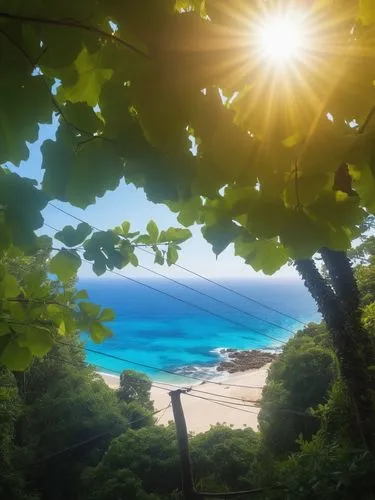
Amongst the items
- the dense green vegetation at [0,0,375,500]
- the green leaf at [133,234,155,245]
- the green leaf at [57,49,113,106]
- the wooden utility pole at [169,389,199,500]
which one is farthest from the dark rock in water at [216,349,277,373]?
the green leaf at [57,49,113,106]

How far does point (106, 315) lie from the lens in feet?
3.45

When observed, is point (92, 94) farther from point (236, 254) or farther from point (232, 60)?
point (236, 254)

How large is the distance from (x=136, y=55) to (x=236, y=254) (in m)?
0.42

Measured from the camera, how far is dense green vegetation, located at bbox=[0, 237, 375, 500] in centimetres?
829

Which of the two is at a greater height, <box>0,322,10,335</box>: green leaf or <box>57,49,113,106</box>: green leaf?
<box>57,49,113,106</box>: green leaf

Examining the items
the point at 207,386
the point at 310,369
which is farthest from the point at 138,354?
the point at 310,369

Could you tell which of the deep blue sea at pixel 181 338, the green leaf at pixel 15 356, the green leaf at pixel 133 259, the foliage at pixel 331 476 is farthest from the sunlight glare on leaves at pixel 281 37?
the deep blue sea at pixel 181 338

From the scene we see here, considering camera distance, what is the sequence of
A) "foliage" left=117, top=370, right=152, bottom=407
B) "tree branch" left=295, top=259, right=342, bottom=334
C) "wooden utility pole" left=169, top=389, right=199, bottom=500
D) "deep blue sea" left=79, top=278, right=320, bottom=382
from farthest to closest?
1. "deep blue sea" left=79, top=278, right=320, bottom=382
2. "foliage" left=117, top=370, right=152, bottom=407
3. "wooden utility pole" left=169, top=389, right=199, bottom=500
4. "tree branch" left=295, top=259, right=342, bottom=334

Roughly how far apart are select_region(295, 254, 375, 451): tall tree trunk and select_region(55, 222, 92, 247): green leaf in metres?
2.85

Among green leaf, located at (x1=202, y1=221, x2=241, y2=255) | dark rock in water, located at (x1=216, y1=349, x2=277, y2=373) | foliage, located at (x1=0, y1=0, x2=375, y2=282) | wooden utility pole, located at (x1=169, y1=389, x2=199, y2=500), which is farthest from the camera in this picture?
dark rock in water, located at (x1=216, y1=349, x2=277, y2=373)

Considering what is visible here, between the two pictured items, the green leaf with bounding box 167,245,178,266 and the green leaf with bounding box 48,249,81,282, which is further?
the green leaf with bounding box 167,245,178,266

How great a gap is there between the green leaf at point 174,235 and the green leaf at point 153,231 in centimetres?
1

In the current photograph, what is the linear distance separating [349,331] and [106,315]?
4.20m

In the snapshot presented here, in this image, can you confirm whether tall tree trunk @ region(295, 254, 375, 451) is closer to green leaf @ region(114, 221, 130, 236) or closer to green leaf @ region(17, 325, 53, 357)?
green leaf @ region(114, 221, 130, 236)
